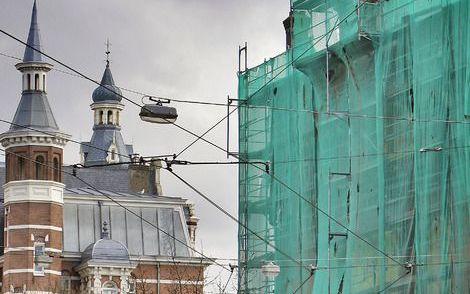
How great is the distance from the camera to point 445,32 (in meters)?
41.8

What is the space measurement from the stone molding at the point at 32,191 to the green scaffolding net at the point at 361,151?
49813mm

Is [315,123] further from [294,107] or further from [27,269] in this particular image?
[27,269]

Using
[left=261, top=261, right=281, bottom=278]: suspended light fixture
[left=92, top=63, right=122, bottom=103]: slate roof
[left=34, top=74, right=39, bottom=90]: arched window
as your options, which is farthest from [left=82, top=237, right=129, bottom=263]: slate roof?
[left=261, top=261, right=281, bottom=278]: suspended light fixture

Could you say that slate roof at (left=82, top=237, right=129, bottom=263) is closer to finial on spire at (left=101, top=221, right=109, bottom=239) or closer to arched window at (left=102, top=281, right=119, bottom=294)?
finial on spire at (left=101, top=221, right=109, bottom=239)

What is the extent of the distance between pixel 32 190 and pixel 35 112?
3.90 metres

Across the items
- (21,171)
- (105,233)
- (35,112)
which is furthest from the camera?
(105,233)

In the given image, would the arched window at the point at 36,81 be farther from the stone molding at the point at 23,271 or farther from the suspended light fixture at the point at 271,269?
A: the suspended light fixture at the point at 271,269

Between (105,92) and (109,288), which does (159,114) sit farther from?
(105,92)

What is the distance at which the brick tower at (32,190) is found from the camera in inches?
3996

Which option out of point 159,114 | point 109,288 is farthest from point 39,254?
point 159,114

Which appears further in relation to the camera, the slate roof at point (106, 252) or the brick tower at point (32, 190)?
the slate roof at point (106, 252)

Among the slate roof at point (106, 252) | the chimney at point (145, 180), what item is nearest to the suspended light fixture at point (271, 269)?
the slate roof at point (106, 252)

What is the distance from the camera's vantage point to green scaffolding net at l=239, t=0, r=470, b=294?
135ft

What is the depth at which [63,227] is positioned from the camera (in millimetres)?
106125
